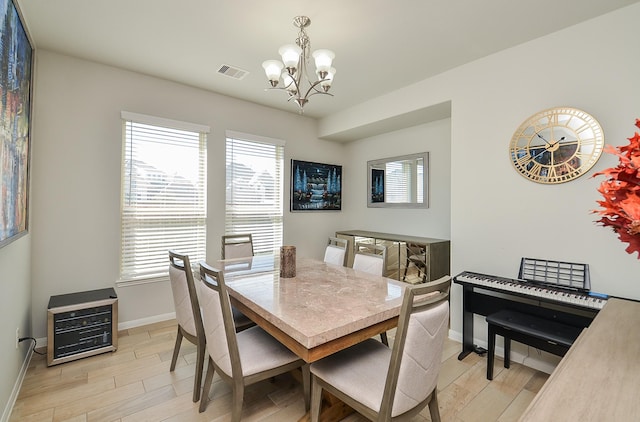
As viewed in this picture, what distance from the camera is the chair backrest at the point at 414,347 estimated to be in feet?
4.05

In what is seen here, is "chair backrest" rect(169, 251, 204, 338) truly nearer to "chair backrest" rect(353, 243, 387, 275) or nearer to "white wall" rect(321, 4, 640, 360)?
"chair backrest" rect(353, 243, 387, 275)

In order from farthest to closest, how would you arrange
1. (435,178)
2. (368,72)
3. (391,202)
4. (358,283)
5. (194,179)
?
(391,202) → (435,178) → (194,179) → (368,72) → (358,283)

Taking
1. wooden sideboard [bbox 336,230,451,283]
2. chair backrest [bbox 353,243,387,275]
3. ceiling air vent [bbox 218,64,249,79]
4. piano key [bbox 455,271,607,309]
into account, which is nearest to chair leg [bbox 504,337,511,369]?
piano key [bbox 455,271,607,309]

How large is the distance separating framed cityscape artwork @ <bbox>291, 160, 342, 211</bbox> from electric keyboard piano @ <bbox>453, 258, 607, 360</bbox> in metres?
2.56

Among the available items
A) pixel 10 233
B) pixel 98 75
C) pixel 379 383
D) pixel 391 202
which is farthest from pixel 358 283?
pixel 98 75

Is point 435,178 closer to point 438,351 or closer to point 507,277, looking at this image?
point 507,277

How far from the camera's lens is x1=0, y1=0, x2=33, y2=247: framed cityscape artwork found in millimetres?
1552

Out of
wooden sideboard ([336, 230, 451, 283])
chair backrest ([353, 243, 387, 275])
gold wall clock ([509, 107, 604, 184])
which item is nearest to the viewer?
gold wall clock ([509, 107, 604, 184])

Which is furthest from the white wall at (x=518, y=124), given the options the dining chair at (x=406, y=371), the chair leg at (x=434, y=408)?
the dining chair at (x=406, y=371)

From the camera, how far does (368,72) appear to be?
307 cm

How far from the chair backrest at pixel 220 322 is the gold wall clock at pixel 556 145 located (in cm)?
258

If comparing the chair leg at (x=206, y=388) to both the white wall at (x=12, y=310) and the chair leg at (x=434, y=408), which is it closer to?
the white wall at (x=12, y=310)

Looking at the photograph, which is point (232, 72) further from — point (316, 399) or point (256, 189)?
point (316, 399)

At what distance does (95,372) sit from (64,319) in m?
0.52
